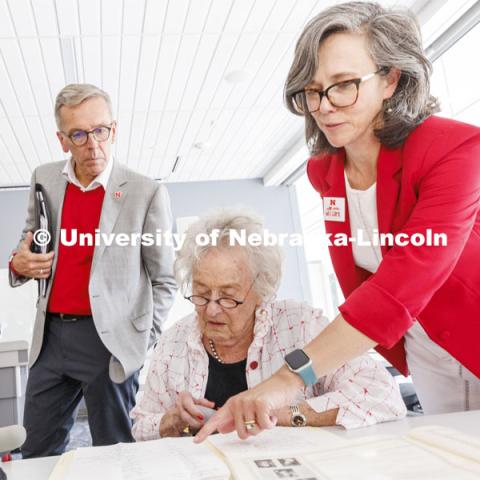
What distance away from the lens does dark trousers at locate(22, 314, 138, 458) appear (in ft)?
5.27

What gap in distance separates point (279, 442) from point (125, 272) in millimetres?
956

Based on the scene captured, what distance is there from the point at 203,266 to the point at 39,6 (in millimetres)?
2321

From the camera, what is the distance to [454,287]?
1094 millimetres

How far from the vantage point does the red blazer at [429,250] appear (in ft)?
2.96

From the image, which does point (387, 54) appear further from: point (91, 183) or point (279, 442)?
point (91, 183)

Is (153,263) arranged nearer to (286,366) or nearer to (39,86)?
(286,366)

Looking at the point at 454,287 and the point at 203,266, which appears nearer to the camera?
the point at 454,287

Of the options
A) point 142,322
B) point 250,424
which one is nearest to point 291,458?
point 250,424

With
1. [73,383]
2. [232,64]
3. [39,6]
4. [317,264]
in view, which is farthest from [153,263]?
[317,264]

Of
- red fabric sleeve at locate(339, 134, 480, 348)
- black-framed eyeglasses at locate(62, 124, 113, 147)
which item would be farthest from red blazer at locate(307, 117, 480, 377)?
black-framed eyeglasses at locate(62, 124, 113, 147)

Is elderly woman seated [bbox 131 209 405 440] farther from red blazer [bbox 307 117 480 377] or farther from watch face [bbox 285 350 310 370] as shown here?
watch face [bbox 285 350 310 370]

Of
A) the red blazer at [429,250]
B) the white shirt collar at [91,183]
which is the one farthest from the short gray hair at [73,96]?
the red blazer at [429,250]

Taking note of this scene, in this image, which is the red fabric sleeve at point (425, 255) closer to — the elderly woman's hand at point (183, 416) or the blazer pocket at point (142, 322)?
the elderly woman's hand at point (183, 416)

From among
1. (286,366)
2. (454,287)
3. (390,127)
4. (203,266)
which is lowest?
(286,366)
